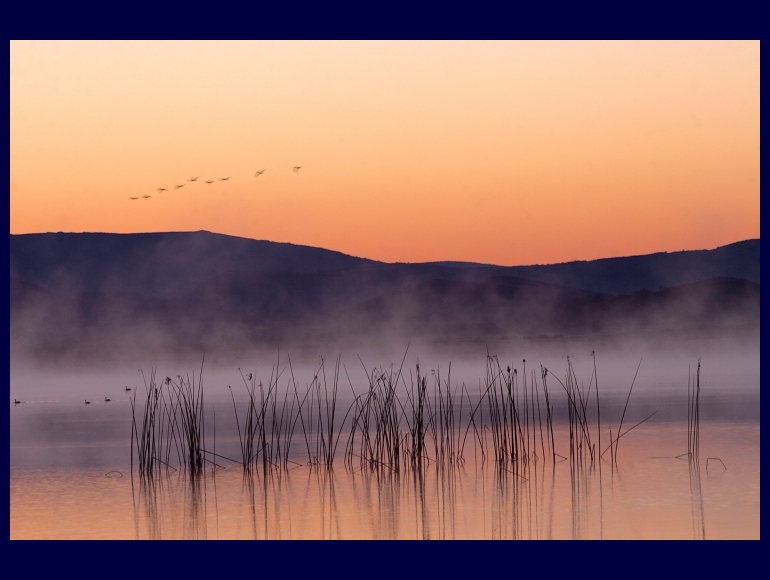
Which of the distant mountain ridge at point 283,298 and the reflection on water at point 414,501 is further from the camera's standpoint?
the distant mountain ridge at point 283,298

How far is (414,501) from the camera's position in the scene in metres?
5.52

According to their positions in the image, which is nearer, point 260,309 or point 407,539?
point 407,539

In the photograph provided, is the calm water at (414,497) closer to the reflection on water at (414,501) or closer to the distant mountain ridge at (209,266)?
the reflection on water at (414,501)

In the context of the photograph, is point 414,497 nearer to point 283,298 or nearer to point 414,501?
point 414,501

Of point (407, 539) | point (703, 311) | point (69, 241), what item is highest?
point (69, 241)

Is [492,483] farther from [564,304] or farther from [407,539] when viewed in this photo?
[564,304]

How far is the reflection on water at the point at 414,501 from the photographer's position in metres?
4.93

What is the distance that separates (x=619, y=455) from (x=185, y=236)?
18559mm

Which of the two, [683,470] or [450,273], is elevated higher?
[450,273]

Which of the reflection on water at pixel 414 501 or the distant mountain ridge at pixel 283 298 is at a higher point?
the distant mountain ridge at pixel 283 298

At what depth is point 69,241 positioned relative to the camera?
2145cm

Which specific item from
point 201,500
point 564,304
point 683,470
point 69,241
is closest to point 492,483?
point 683,470

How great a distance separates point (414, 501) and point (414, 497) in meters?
0.11

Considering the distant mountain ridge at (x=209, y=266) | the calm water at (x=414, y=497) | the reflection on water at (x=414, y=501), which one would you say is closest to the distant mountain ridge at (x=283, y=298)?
the distant mountain ridge at (x=209, y=266)
